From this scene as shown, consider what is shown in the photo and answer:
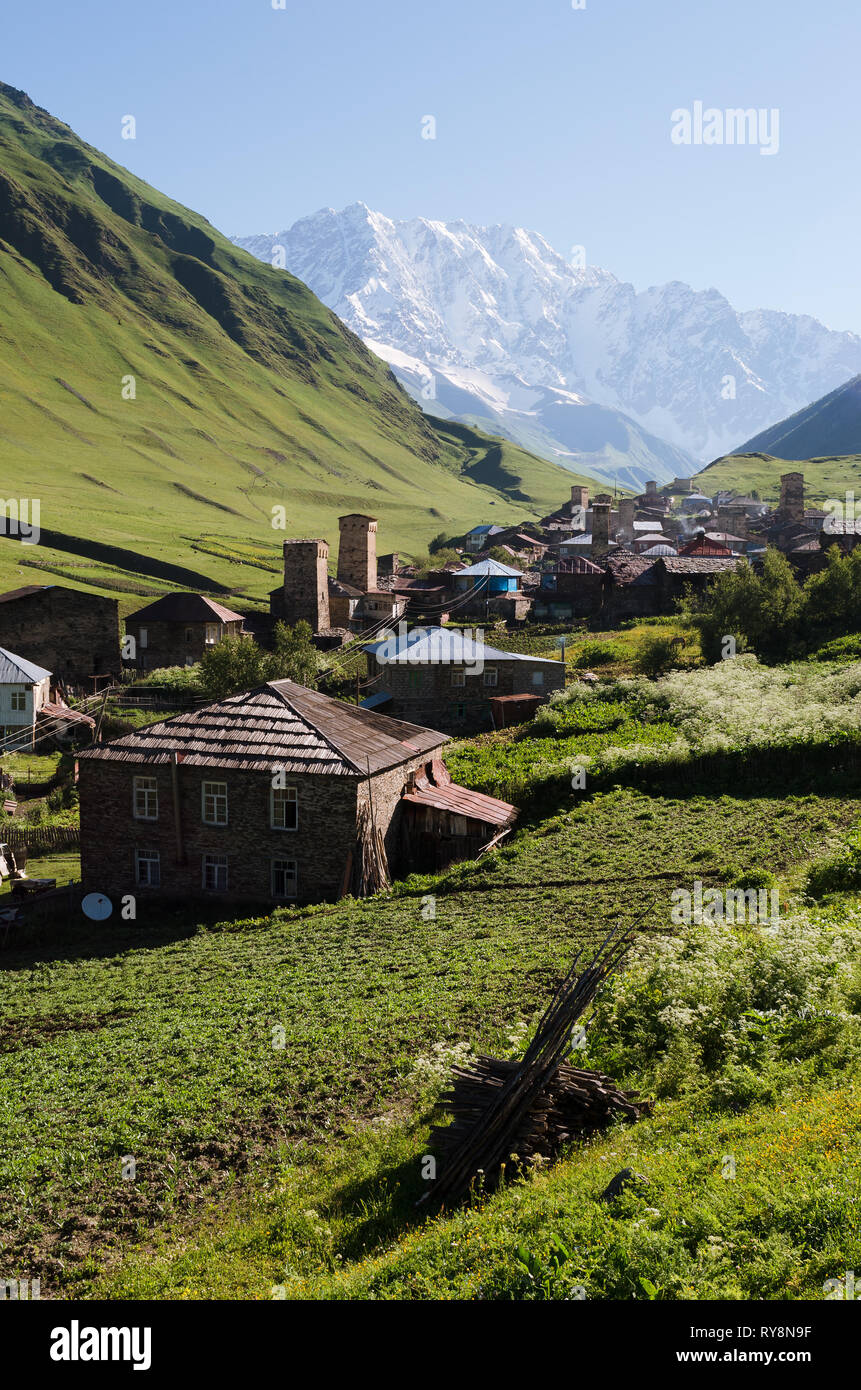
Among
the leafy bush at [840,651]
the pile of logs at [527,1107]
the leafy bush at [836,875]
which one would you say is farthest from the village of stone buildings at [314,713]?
the pile of logs at [527,1107]

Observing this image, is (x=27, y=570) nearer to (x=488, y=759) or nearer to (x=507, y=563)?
(x=507, y=563)

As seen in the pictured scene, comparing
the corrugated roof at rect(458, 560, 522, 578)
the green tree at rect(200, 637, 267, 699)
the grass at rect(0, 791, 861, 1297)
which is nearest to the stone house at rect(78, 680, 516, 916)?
the grass at rect(0, 791, 861, 1297)

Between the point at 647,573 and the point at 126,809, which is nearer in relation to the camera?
the point at 126,809

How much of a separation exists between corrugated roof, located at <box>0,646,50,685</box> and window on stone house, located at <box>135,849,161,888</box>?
2964 cm

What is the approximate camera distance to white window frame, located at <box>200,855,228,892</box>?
95.2 feet

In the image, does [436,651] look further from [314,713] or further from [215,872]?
[215,872]

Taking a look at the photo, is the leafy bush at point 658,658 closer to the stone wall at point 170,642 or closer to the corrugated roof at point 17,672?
the stone wall at point 170,642

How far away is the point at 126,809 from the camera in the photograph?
30031 millimetres

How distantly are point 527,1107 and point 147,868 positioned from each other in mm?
20986

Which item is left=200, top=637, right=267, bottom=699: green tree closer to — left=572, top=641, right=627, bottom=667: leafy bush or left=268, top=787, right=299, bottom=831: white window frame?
left=572, top=641, right=627, bottom=667: leafy bush

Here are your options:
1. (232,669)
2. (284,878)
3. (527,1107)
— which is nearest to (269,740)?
(284,878)

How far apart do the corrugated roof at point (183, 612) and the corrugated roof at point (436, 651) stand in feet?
80.7

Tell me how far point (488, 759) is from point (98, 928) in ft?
54.1

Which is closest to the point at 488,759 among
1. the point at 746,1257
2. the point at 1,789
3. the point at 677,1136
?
the point at 1,789
